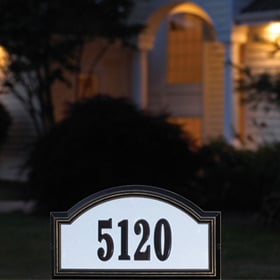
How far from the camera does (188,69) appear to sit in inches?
903

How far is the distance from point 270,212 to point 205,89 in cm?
922

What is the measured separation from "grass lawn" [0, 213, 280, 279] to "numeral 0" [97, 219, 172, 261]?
13.7 feet

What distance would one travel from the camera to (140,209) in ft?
16.0

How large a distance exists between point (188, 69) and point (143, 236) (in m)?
18.2

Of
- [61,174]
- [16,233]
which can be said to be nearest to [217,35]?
[61,174]

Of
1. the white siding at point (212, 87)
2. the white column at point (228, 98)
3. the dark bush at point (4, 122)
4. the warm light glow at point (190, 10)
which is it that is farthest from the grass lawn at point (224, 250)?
the white siding at point (212, 87)

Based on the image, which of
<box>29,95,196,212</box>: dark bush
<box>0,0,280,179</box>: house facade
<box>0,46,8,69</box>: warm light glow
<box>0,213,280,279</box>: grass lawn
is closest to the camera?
<box>0,213,280,279</box>: grass lawn

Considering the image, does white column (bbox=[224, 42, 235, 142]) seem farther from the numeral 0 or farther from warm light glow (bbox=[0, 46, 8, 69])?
the numeral 0

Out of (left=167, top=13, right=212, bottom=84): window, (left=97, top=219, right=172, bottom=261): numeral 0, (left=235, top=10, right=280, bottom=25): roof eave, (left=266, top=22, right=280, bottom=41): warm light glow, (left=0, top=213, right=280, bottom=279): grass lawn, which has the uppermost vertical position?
(left=167, top=13, right=212, bottom=84): window

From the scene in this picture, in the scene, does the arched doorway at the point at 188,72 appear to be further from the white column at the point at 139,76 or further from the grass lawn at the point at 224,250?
the grass lawn at the point at 224,250

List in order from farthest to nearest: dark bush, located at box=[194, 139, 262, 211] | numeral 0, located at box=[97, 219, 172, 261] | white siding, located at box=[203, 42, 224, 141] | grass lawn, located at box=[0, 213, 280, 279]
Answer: white siding, located at box=[203, 42, 224, 141] → dark bush, located at box=[194, 139, 262, 211] → grass lawn, located at box=[0, 213, 280, 279] → numeral 0, located at box=[97, 219, 172, 261]

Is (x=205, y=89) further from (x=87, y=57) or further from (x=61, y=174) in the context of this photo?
(x=61, y=174)


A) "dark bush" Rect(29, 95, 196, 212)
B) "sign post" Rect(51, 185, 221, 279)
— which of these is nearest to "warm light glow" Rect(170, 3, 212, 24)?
"dark bush" Rect(29, 95, 196, 212)

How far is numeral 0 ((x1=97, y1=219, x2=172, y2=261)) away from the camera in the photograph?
489cm
